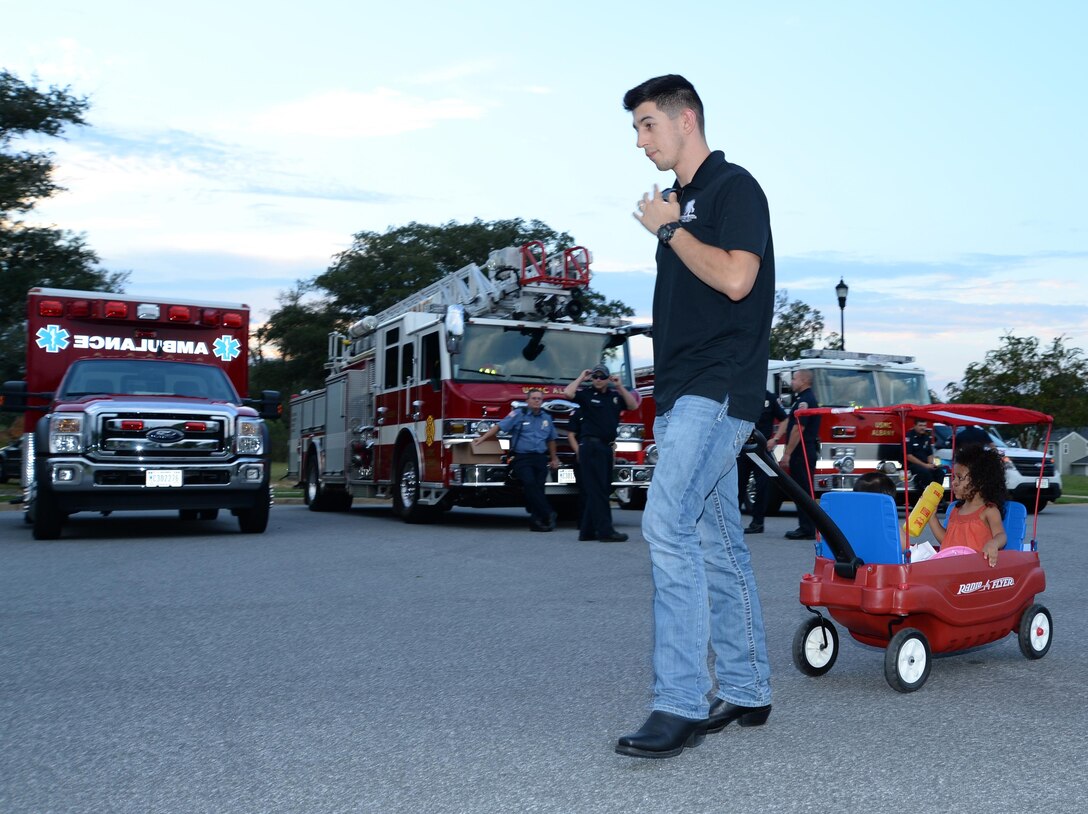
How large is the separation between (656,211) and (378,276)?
42.7 metres

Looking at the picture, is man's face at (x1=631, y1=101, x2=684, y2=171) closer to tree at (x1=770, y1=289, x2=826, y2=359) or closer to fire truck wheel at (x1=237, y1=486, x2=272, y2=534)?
fire truck wheel at (x1=237, y1=486, x2=272, y2=534)

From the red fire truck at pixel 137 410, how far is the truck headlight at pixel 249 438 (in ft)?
0.04

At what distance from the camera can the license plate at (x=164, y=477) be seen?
495 inches

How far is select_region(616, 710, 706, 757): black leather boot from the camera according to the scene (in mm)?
3818

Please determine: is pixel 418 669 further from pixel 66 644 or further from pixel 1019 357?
pixel 1019 357

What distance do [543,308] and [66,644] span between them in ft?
31.9

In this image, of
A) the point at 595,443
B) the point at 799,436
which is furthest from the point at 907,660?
the point at 799,436

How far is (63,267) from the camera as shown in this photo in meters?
28.5

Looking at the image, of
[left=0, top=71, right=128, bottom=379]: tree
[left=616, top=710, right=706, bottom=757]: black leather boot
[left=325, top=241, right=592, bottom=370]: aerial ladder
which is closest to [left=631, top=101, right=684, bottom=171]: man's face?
[left=616, top=710, right=706, bottom=757]: black leather boot

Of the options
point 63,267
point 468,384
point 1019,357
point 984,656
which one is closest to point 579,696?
point 984,656

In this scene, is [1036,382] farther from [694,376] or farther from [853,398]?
[694,376]

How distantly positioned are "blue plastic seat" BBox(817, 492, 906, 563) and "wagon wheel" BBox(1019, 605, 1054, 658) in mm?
828

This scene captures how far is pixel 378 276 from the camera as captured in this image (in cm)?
4597

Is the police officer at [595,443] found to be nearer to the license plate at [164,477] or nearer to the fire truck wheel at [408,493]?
the fire truck wheel at [408,493]
